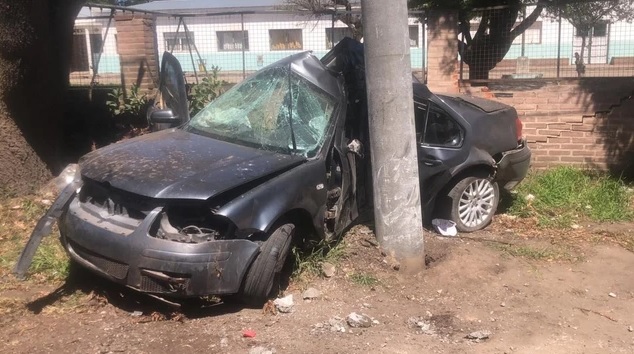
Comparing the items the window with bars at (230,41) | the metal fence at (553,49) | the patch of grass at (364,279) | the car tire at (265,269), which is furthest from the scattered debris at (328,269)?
the window with bars at (230,41)

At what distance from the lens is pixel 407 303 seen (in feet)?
15.9

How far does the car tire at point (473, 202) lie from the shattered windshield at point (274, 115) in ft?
5.49

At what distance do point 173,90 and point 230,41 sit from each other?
17.9 ft

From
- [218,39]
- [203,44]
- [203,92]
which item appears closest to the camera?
[203,92]

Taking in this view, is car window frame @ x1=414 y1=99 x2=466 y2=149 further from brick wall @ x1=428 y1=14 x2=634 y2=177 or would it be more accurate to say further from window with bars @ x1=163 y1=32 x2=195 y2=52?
window with bars @ x1=163 y1=32 x2=195 y2=52

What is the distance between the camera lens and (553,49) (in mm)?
10102

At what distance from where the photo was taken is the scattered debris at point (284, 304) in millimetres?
4578

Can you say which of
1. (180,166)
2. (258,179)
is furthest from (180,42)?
(258,179)

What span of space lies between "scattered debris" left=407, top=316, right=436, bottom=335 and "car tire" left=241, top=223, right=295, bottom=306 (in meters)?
1.00

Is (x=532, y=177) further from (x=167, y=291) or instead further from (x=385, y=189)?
(x=167, y=291)

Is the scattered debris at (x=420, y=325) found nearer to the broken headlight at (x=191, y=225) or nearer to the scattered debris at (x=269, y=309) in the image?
the scattered debris at (x=269, y=309)

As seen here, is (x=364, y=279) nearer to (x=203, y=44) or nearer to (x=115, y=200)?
(x=115, y=200)

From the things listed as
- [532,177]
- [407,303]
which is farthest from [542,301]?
[532,177]

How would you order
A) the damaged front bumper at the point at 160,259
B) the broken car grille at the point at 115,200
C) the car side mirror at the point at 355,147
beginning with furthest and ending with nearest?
the car side mirror at the point at 355,147
the broken car grille at the point at 115,200
the damaged front bumper at the point at 160,259
